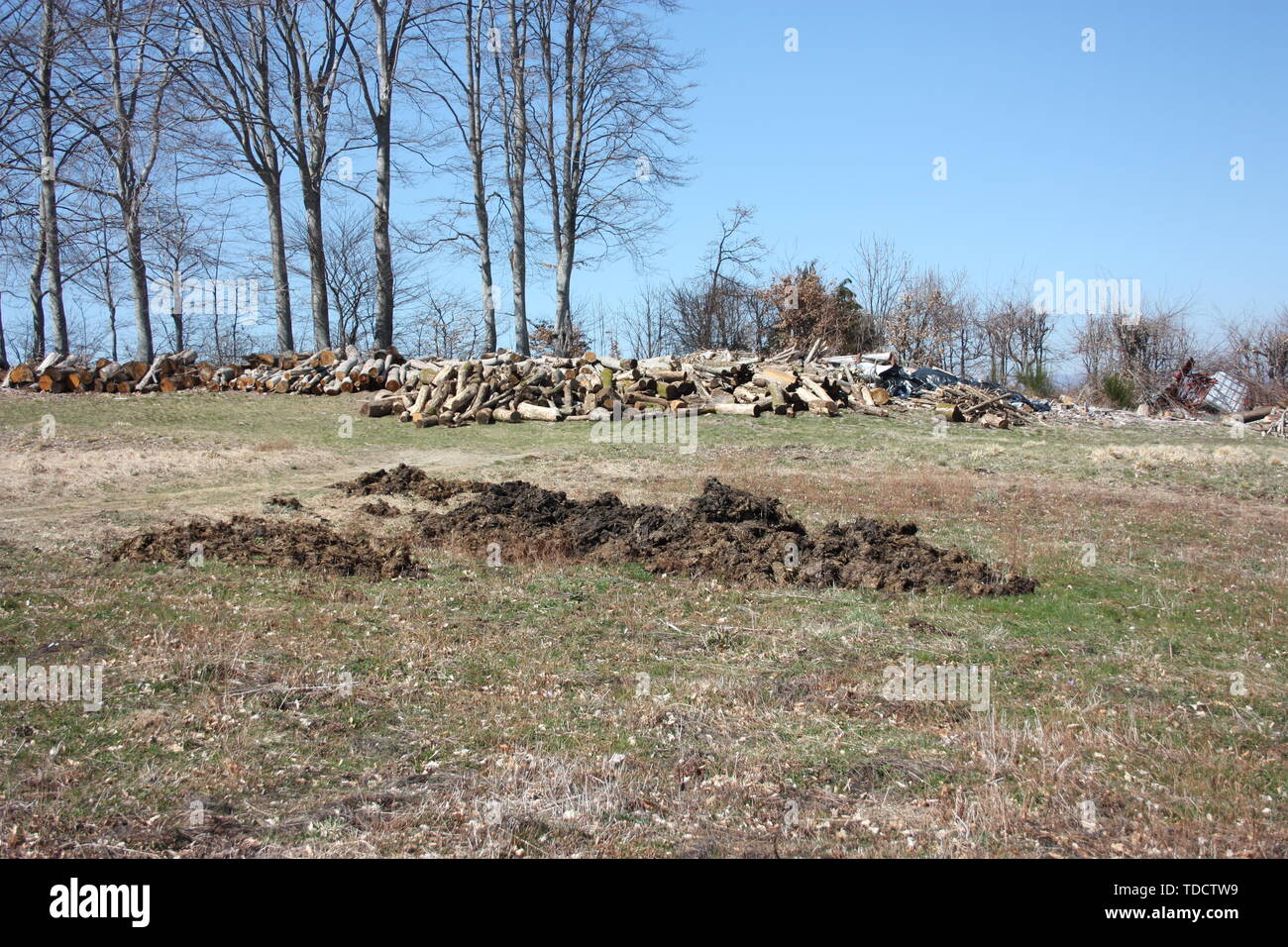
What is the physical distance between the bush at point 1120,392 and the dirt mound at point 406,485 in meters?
25.1

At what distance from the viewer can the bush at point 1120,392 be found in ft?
102

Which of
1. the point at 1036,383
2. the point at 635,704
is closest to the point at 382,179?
the point at 1036,383

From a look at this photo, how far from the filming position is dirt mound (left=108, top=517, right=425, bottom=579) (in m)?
9.05

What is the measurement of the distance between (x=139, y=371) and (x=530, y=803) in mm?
22814

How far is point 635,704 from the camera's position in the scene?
6.17 meters

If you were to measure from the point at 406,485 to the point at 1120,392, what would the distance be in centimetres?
2616

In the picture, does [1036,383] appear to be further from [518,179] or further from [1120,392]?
[518,179]

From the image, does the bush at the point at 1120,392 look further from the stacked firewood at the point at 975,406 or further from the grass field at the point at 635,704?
the grass field at the point at 635,704

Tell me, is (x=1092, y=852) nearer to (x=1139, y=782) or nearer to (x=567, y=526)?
(x=1139, y=782)

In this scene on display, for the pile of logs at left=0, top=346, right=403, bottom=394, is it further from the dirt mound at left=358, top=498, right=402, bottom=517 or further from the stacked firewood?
the stacked firewood

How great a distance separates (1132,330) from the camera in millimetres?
35562

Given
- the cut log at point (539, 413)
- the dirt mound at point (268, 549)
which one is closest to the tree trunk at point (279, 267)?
A: the cut log at point (539, 413)

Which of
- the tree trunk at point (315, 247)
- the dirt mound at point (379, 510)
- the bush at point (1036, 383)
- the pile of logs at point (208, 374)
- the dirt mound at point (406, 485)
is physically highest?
the tree trunk at point (315, 247)

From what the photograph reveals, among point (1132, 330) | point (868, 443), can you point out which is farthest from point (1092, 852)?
point (1132, 330)
